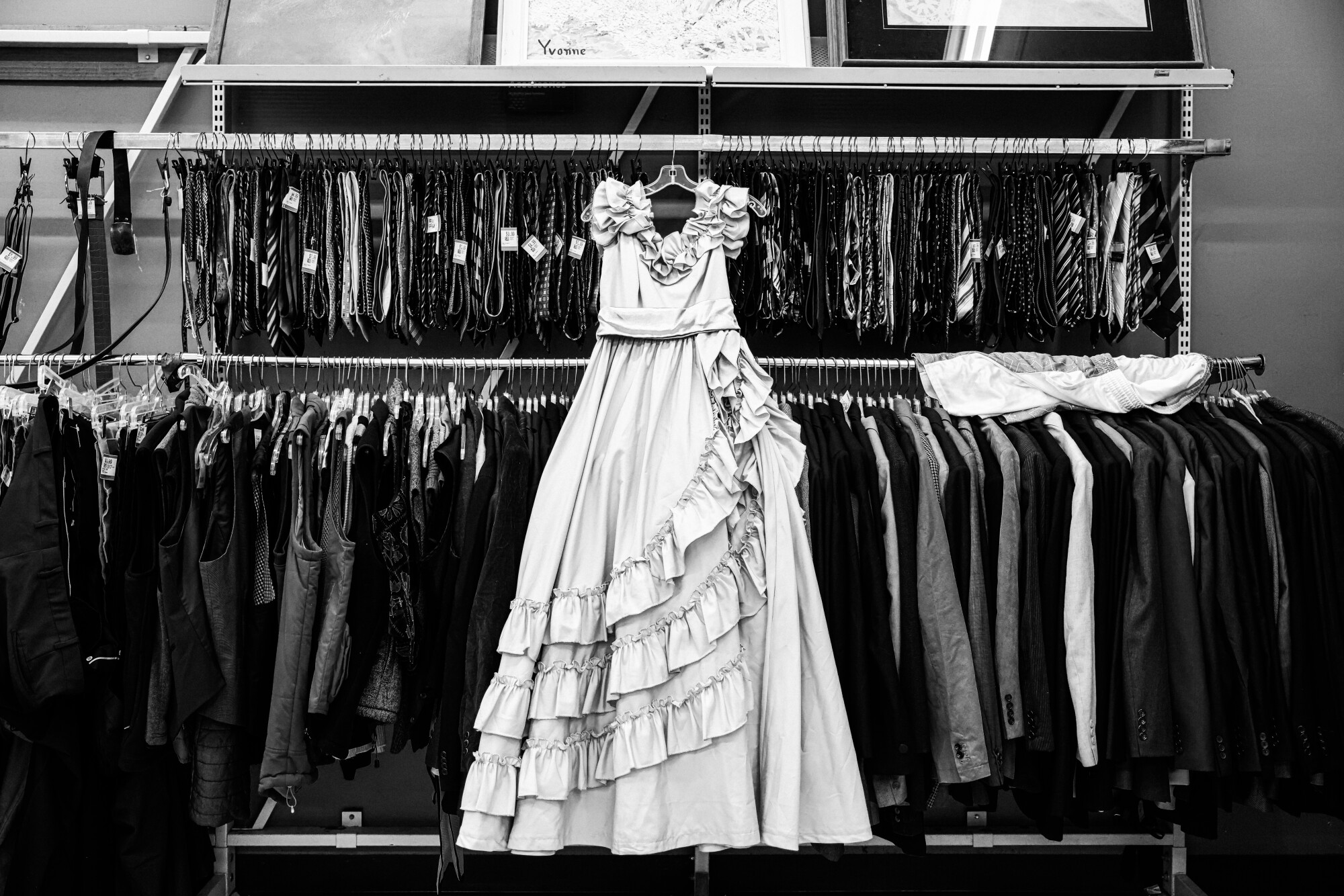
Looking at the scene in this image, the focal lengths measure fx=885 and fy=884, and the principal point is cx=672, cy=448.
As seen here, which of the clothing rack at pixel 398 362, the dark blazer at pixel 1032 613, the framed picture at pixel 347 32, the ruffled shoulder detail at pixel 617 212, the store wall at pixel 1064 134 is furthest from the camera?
the store wall at pixel 1064 134

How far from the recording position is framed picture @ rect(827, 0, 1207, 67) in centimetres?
276

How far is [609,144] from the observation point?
2646 millimetres

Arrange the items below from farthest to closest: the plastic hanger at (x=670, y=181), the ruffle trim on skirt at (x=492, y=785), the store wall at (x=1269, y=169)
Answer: the store wall at (x=1269, y=169) < the plastic hanger at (x=670, y=181) < the ruffle trim on skirt at (x=492, y=785)

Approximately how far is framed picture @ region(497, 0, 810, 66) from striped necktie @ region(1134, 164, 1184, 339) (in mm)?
1145

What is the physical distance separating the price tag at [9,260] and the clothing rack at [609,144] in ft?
1.00

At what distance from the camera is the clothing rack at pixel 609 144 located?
261cm

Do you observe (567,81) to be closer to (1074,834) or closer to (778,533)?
(778,533)

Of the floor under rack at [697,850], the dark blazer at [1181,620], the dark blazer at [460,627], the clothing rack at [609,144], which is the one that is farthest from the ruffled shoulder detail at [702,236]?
the floor under rack at [697,850]

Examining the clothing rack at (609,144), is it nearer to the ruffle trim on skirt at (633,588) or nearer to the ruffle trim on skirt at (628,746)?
the ruffle trim on skirt at (633,588)

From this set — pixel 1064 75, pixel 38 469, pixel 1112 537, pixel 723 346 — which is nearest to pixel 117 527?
pixel 38 469

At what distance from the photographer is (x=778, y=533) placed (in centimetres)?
214

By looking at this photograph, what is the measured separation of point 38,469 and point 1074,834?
3.20m

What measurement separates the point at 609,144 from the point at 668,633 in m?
1.48

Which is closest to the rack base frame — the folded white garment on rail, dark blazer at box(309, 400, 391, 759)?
dark blazer at box(309, 400, 391, 759)
